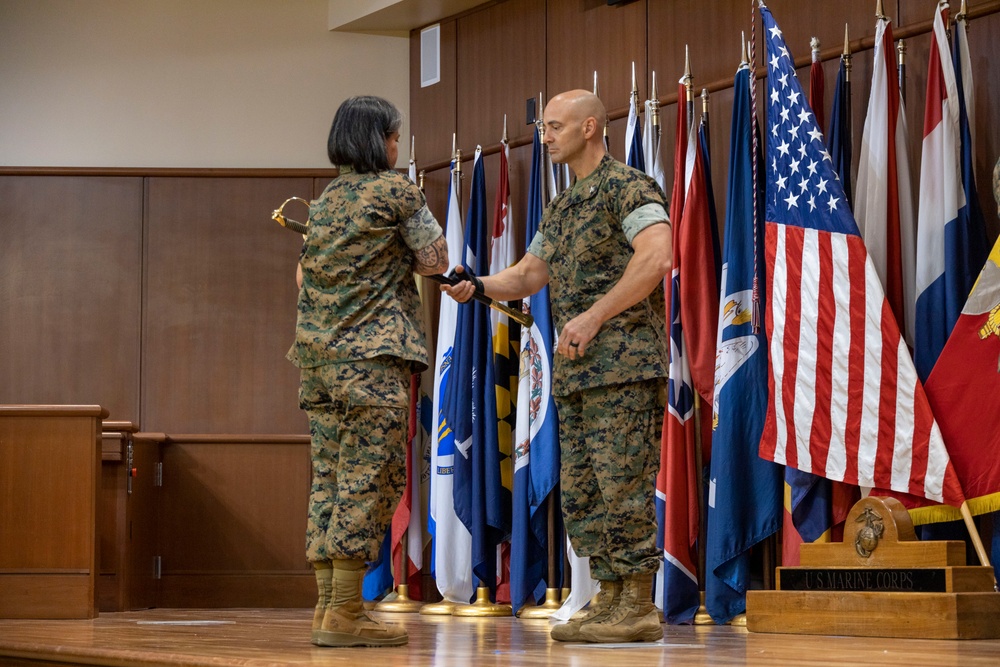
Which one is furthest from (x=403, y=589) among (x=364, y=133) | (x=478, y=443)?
(x=364, y=133)

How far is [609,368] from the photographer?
10.2 feet

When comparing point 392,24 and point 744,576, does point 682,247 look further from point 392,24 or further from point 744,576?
point 392,24

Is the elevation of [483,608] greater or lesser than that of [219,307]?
lesser

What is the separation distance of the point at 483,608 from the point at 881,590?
6.67ft

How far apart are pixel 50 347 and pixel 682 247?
3277mm

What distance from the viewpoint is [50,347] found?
6043 millimetres

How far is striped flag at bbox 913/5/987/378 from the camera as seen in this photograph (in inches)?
159

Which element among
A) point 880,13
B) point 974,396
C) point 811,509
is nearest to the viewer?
point 974,396

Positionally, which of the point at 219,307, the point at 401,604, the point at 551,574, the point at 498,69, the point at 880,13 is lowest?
the point at 401,604

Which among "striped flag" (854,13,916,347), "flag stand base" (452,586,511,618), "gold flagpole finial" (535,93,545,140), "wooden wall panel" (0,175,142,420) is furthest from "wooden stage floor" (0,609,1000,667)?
"gold flagpole finial" (535,93,545,140)

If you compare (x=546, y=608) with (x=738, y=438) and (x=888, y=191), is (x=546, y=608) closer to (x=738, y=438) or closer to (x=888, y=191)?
(x=738, y=438)

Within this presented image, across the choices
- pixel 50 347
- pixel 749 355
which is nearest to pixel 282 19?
pixel 50 347

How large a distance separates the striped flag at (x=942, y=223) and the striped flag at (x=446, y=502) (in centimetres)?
207

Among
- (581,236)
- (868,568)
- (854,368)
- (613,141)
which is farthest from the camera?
(613,141)
